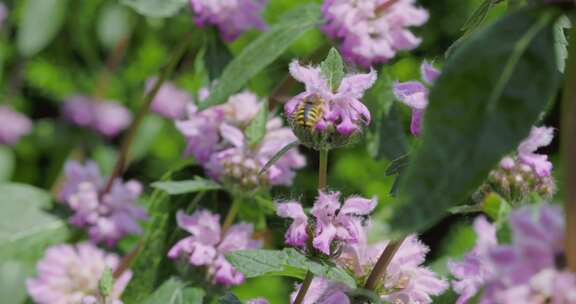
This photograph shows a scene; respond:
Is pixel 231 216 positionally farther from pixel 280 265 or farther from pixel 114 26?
pixel 114 26

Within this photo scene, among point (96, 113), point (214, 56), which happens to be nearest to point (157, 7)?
point (214, 56)

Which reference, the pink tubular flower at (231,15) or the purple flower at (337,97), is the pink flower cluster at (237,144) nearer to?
the pink tubular flower at (231,15)

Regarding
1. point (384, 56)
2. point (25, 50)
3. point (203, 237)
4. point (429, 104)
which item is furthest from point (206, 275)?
point (25, 50)

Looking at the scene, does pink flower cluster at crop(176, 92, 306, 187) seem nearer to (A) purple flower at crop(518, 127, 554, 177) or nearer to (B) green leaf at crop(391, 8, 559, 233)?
(A) purple flower at crop(518, 127, 554, 177)

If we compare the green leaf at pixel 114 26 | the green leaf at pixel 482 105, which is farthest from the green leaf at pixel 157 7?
the green leaf at pixel 114 26

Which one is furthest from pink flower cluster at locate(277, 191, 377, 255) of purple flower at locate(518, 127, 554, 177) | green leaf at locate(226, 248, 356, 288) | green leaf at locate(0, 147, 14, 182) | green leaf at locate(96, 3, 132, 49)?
green leaf at locate(96, 3, 132, 49)

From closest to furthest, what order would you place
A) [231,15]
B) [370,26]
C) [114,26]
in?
[370,26]
[231,15]
[114,26]
